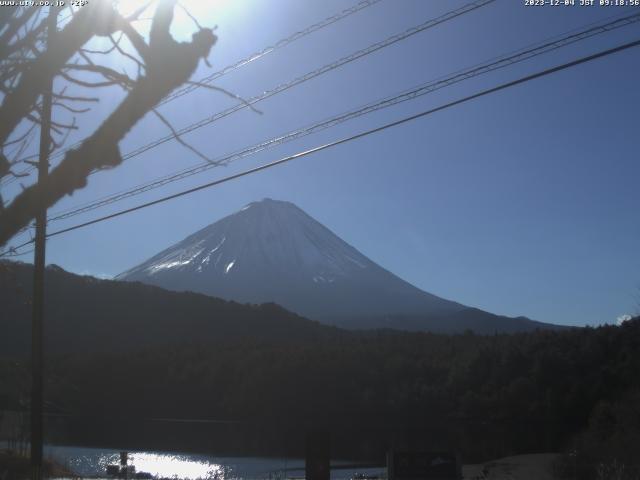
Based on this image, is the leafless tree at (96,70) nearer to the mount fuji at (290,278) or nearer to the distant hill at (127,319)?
the distant hill at (127,319)

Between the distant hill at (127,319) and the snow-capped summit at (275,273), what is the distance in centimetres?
4283

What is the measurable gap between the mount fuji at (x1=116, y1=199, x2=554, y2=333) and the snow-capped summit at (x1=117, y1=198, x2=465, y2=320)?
131 mm

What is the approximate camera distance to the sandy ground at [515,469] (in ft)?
60.8

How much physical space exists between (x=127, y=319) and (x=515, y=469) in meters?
45.0

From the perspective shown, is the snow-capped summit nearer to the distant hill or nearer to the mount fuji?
the mount fuji

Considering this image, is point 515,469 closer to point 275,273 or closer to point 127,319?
point 127,319

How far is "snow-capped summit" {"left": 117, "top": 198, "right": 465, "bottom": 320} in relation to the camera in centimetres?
11456

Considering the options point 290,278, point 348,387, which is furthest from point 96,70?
point 290,278

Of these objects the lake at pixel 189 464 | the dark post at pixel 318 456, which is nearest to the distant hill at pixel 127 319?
the lake at pixel 189 464

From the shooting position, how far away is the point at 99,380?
45.2 m

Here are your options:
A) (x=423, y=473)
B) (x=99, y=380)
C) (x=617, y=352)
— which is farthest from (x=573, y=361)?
(x=423, y=473)

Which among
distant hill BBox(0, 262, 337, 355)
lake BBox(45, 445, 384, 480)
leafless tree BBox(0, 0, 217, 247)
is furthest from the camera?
distant hill BBox(0, 262, 337, 355)

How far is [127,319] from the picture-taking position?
62.3 m

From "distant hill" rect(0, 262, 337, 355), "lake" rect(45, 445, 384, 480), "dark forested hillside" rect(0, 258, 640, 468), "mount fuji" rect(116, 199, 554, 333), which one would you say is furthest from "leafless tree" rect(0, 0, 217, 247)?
"mount fuji" rect(116, 199, 554, 333)
